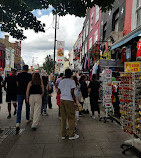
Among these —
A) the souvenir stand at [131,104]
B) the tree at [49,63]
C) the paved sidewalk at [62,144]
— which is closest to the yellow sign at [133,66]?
the souvenir stand at [131,104]

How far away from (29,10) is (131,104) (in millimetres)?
4167

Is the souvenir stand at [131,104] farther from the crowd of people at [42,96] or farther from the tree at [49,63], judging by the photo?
the tree at [49,63]

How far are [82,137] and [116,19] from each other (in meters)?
10.8

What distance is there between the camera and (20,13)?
20.3ft

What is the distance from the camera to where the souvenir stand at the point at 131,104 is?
159 inches

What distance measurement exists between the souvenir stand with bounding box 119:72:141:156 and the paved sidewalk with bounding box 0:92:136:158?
48 centimetres

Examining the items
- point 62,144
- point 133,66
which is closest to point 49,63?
point 133,66

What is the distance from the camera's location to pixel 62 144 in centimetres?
444

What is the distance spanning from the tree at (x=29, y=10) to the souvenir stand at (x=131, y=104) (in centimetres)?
220

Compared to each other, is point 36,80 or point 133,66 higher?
point 133,66

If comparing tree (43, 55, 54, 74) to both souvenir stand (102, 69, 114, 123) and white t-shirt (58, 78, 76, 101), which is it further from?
white t-shirt (58, 78, 76, 101)

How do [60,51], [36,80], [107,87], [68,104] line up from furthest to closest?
[60,51] < [107,87] < [36,80] < [68,104]

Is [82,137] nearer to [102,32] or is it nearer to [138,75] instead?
[138,75]

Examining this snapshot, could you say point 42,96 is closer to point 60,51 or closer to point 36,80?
point 36,80
